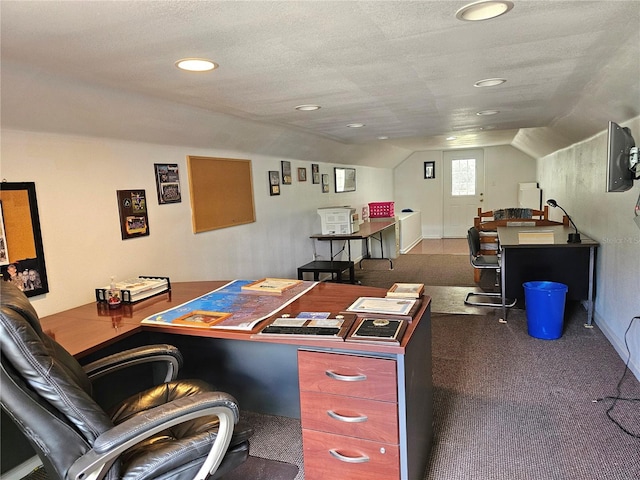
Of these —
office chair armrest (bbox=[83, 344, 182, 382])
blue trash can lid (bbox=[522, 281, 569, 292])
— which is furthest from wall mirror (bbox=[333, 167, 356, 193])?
office chair armrest (bbox=[83, 344, 182, 382])

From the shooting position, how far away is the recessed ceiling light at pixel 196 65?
1.89 m

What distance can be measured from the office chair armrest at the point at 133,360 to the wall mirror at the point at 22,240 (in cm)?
74

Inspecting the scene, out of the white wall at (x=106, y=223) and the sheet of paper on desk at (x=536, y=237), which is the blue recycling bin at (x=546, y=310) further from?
the white wall at (x=106, y=223)

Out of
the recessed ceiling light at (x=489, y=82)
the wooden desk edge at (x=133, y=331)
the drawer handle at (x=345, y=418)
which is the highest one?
the recessed ceiling light at (x=489, y=82)

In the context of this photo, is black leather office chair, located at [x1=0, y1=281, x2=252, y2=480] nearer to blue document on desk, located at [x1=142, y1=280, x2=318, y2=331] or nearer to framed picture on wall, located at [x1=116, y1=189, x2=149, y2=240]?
blue document on desk, located at [x1=142, y1=280, x2=318, y2=331]

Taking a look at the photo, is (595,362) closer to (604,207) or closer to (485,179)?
(604,207)

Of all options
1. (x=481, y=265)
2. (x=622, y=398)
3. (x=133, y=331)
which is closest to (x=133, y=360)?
(x=133, y=331)

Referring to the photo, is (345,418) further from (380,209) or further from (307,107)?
(380,209)

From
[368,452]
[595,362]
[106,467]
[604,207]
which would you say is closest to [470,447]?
[368,452]

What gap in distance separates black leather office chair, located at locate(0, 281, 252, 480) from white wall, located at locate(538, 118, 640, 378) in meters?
2.83

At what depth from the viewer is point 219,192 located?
12.3ft

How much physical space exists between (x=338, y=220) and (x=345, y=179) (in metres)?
1.60

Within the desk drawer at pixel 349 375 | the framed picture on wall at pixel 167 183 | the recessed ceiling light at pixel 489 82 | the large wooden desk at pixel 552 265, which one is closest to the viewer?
the desk drawer at pixel 349 375

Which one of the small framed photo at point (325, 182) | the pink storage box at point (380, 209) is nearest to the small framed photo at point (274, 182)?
the small framed photo at point (325, 182)
